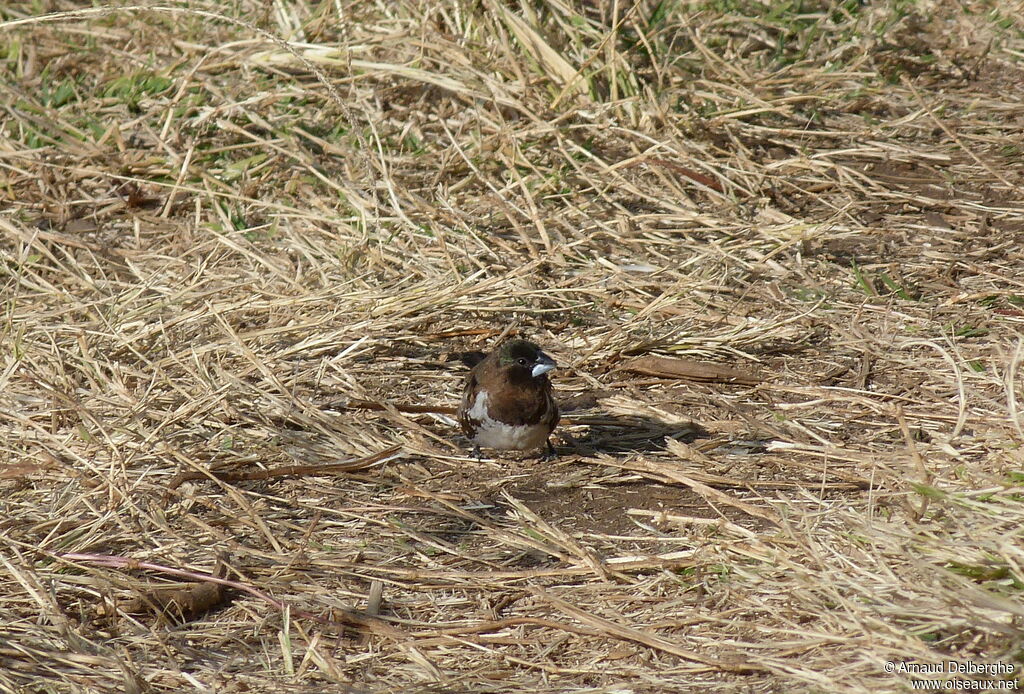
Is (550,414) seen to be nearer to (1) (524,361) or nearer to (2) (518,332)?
(1) (524,361)

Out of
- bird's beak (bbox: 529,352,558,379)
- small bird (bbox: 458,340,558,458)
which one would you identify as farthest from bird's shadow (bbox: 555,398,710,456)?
bird's beak (bbox: 529,352,558,379)

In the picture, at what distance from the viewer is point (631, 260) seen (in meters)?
5.75

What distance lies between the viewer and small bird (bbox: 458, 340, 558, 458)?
4480 mm

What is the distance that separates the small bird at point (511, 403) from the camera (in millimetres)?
4480

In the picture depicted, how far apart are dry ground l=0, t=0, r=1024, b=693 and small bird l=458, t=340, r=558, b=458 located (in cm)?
17

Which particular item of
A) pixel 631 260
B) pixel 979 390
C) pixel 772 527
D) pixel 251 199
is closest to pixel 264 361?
pixel 251 199

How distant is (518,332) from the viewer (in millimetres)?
5500

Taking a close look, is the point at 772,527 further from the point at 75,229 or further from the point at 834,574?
the point at 75,229

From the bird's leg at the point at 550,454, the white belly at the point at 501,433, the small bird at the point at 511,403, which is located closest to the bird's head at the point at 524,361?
the small bird at the point at 511,403

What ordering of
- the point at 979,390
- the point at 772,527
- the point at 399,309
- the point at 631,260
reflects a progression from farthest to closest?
the point at 631,260 → the point at 399,309 → the point at 979,390 → the point at 772,527

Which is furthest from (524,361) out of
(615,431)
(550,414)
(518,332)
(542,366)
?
(518,332)

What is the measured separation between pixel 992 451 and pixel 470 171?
3399 mm

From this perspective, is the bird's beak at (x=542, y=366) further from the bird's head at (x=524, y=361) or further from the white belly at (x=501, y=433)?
the white belly at (x=501, y=433)

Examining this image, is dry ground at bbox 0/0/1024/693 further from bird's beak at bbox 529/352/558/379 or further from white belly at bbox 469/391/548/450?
bird's beak at bbox 529/352/558/379
